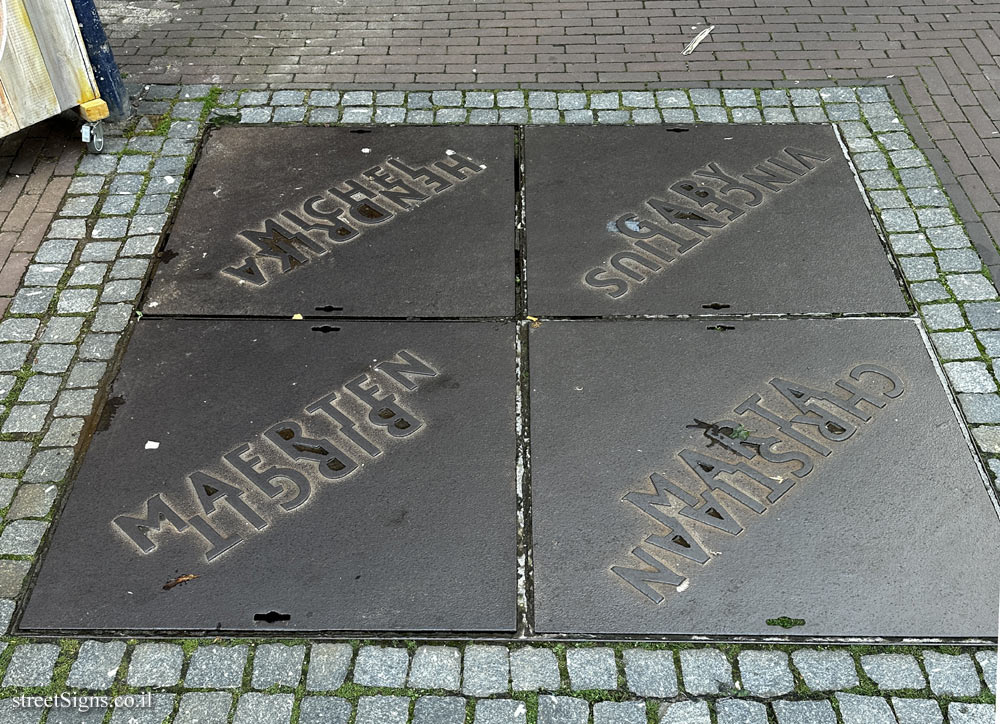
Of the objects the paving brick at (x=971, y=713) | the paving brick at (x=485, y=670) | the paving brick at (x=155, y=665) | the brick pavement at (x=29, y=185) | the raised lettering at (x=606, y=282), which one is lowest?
the paving brick at (x=971, y=713)

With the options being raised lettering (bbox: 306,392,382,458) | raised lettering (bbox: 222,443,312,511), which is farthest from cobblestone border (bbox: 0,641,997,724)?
raised lettering (bbox: 306,392,382,458)

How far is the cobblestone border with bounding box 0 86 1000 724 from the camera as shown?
9.84ft

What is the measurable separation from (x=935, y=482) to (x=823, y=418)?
19.2 inches

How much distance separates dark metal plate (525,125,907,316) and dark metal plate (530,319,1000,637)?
191 mm

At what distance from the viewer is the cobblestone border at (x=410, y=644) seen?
3.00 meters

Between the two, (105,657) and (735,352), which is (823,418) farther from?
(105,657)

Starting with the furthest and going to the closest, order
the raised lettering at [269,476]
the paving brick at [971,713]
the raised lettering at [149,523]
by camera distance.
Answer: the raised lettering at [269,476]
the raised lettering at [149,523]
the paving brick at [971,713]

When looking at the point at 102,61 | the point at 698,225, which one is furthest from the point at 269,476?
the point at 102,61

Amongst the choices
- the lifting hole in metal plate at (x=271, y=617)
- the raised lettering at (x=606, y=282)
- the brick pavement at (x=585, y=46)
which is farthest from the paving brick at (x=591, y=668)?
the brick pavement at (x=585, y=46)

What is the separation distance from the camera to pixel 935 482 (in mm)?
3580

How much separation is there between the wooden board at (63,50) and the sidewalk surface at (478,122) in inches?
14.1

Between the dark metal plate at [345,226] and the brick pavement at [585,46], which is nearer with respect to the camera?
the dark metal plate at [345,226]

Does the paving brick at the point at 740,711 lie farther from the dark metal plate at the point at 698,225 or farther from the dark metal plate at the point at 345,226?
the dark metal plate at the point at 345,226

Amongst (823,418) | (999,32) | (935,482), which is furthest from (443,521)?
(999,32)
